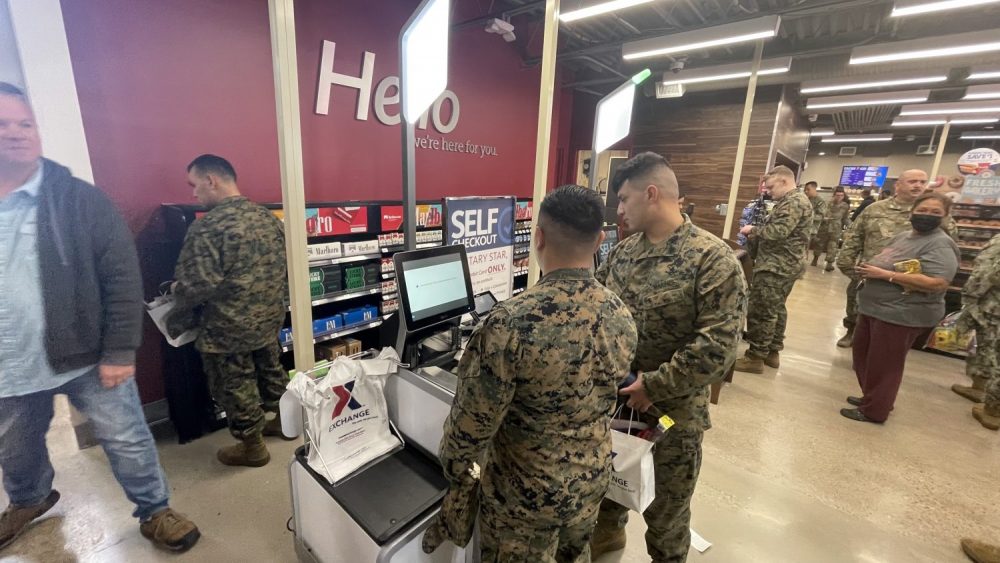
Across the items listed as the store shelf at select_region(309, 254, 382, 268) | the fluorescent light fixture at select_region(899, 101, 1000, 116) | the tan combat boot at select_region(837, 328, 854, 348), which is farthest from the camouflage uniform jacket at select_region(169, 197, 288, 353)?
the fluorescent light fixture at select_region(899, 101, 1000, 116)

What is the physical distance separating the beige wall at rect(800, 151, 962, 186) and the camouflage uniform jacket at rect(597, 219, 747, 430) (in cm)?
1520

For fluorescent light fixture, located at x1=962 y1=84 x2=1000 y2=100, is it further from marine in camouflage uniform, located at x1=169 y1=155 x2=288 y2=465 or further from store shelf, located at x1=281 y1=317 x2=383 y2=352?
marine in camouflage uniform, located at x1=169 y1=155 x2=288 y2=465

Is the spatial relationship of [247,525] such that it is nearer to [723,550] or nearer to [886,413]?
[723,550]

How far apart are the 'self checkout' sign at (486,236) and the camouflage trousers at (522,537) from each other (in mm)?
2110

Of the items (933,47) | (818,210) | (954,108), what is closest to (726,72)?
(933,47)

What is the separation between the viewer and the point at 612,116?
294cm

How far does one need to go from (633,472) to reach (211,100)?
356cm

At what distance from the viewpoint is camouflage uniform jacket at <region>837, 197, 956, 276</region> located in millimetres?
3854

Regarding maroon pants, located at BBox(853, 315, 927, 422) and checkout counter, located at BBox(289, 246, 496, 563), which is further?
maroon pants, located at BBox(853, 315, 927, 422)

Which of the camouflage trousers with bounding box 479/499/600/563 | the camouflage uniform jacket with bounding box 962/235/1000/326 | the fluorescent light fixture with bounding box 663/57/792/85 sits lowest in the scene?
the camouflage trousers with bounding box 479/499/600/563

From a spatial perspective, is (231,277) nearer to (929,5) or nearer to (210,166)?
(210,166)

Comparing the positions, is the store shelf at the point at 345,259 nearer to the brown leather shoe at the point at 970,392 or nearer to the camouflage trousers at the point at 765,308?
the camouflage trousers at the point at 765,308

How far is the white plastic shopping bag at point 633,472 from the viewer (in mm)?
1474

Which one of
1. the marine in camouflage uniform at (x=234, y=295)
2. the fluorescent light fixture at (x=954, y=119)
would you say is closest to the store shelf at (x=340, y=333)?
the marine in camouflage uniform at (x=234, y=295)
